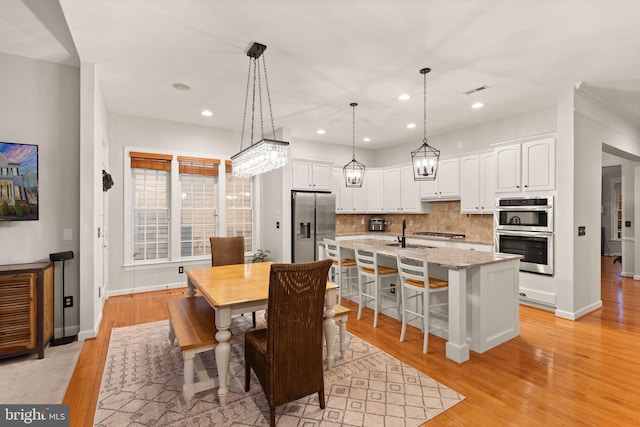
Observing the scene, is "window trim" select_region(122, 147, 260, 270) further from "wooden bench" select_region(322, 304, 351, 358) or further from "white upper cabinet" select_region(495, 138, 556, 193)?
"white upper cabinet" select_region(495, 138, 556, 193)

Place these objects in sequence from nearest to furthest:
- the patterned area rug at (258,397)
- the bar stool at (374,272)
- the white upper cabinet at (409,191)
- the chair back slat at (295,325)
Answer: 1. the chair back slat at (295,325)
2. the patterned area rug at (258,397)
3. the bar stool at (374,272)
4. the white upper cabinet at (409,191)

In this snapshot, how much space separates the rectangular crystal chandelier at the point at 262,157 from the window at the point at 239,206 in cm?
261

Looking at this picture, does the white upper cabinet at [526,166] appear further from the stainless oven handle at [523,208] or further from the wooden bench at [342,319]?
the wooden bench at [342,319]

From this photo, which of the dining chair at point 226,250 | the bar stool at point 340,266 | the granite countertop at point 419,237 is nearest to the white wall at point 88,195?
the dining chair at point 226,250

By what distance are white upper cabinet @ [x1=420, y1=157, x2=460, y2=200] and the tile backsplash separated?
1.13 ft

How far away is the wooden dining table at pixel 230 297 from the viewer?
2184 mm

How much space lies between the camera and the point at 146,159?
201 inches

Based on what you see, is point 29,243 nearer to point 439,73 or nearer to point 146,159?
point 146,159

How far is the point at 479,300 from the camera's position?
114 inches

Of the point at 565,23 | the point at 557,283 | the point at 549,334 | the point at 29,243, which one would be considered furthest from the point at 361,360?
the point at 29,243

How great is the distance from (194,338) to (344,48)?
9.08 ft

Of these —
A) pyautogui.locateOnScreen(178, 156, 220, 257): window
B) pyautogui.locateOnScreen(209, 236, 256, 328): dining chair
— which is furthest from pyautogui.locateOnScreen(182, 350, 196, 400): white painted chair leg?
pyautogui.locateOnScreen(178, 156, 220, 257): window

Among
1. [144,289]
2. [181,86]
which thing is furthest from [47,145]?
[144,289]

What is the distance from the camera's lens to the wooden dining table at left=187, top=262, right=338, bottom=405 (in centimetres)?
218
